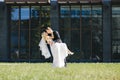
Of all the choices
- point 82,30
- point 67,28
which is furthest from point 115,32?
point 67,28

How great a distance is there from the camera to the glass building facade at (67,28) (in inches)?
1458

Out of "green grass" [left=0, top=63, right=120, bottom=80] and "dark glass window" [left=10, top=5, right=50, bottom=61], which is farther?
"dark glass window" [left=10, top=5, right=50, bottom=61]

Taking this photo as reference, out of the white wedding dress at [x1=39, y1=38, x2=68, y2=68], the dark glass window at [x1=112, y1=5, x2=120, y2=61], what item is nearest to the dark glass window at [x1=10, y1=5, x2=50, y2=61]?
the dark glass window at [x1=112, y1=5, x2=120, y2=61]

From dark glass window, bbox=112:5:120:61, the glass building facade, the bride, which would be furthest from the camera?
the glass building facade

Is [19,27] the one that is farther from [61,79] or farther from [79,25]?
[61,79]

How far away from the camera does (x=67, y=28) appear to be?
37.6 metres

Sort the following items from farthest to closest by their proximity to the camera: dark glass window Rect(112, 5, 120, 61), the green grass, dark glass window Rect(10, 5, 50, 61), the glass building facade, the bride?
1. dark glass window Rect(10, 5, 50, 61)
2. the glass building facade
3. dark glass window Rect(112, 5, 120, 61)
4. the bride
5. the green grass

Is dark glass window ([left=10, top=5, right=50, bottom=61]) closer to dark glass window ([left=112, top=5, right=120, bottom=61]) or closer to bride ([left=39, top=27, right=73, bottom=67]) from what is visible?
dark glass window ([left=112, top=5, right=120, bottom=61])

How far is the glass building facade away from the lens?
37.0 metres

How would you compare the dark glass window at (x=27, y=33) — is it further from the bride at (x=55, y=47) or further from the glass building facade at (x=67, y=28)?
the bride at (x=55, y=47)

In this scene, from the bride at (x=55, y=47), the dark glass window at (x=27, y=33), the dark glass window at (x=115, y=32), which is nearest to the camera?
the bride at (x=55, y=47)

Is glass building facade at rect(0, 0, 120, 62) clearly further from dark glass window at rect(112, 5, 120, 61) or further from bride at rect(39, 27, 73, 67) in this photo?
bride at rect(39, 27, 73, 67)

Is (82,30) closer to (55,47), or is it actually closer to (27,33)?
(27,33)

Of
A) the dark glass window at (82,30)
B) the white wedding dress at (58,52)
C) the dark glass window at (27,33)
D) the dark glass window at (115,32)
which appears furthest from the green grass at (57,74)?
the dark glass window at (27,33)
